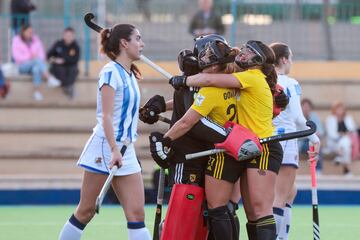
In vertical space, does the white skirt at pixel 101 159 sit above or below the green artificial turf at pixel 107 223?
above

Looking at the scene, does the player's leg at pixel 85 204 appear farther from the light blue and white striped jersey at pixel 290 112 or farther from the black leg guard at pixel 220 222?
the light blue and white striped jersey at pixel 290 112

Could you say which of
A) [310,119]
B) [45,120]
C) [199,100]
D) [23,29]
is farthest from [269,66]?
[23,29]

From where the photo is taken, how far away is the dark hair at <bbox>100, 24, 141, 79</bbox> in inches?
352

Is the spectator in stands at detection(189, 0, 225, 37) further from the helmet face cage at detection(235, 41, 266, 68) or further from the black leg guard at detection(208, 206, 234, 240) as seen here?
the black leg guard at detection(208, 206, 234, 240)

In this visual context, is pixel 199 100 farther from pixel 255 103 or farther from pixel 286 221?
pixel 286 221

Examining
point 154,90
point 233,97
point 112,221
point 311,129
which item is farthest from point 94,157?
point 154,90

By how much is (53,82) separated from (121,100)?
34.9ft

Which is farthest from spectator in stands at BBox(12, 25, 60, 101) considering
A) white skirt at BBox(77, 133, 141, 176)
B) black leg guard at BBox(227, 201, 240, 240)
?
white skirt at BBox(77, 133, 141, 176)

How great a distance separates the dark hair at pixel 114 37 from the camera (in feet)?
29.3

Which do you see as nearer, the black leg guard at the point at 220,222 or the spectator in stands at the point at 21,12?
the black leg guard at the point at 220,222

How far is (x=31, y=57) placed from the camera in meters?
19.2

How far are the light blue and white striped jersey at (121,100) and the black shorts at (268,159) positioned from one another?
0.93 metres

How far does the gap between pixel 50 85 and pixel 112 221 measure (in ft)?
19.6

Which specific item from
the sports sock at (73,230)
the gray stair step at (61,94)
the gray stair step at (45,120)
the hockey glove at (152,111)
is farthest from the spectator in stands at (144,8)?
the sports sock at (73,230)
